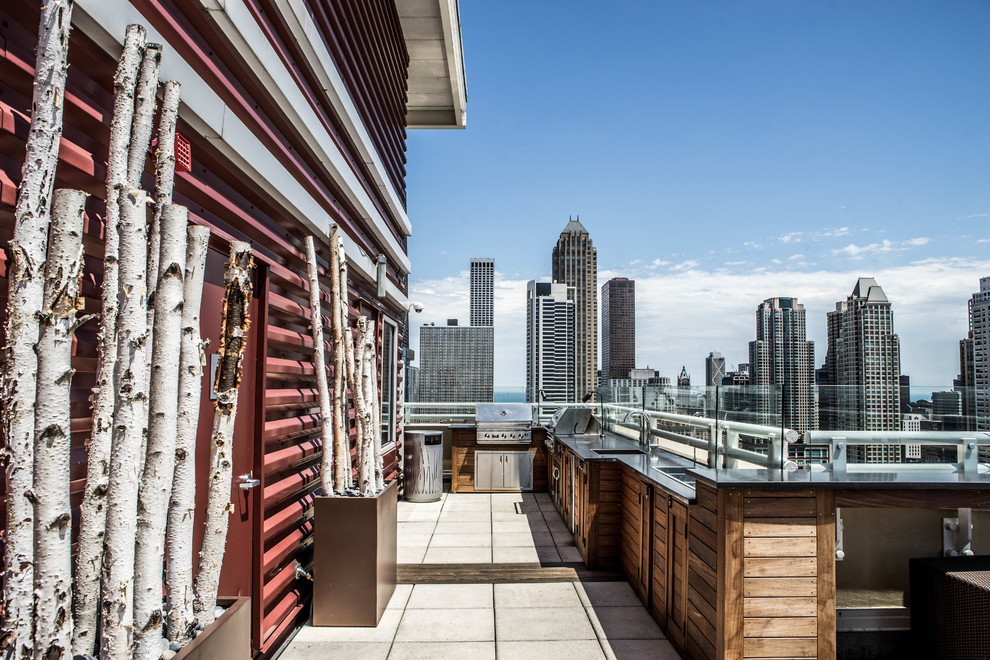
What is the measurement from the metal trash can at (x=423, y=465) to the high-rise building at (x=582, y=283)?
8641cm

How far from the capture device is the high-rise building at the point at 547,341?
87062 mm

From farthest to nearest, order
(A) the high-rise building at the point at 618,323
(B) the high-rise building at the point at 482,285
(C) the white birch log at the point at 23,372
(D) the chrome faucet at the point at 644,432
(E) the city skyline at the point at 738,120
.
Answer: (B) the high-rise building at the point at 482,285 → (A) the high-rise building at the point at 618,323 → (E) the city skyline at the point at 738,120 → (D) the chrome faucet at the point at 644,432 → (C) the white birch log at the point at 23,372

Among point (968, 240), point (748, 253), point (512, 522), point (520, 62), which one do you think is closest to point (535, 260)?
point (748, 253)

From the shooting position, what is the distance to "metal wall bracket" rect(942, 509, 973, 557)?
3.02 m

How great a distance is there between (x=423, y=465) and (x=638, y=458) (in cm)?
319

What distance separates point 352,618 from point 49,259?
2734mm

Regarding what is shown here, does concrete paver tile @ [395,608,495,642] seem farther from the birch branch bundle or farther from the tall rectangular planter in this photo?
the birch branch bundle

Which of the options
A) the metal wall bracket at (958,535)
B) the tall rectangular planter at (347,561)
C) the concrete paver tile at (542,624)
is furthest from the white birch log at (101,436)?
the metal wall bracket at (958,535)

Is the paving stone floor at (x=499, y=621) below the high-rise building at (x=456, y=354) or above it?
below

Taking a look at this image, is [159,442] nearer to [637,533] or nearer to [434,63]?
[637,533]

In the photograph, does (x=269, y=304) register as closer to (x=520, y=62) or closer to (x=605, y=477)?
(x=605, y=477)

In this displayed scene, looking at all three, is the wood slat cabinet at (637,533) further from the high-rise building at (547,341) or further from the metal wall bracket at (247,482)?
Result: the high-rise building at (547,341)

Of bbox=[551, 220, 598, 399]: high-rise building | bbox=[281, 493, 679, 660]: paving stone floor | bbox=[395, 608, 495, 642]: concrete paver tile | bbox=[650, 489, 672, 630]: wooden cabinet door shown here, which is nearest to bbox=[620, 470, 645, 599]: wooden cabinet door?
bbox=[281, 493, 679, 660]: paving stone floor

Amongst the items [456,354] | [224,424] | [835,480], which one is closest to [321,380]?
[224,424]
